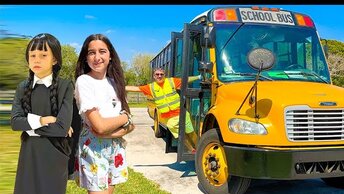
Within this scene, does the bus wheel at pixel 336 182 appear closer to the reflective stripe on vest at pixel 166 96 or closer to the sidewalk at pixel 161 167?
the sidewalk at pixel 161 167

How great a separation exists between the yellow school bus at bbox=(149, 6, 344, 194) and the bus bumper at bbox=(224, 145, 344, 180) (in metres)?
0.01

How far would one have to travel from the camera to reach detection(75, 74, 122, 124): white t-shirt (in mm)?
2400

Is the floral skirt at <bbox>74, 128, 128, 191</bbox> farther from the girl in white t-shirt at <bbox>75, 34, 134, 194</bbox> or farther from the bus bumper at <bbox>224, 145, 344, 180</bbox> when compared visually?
the bus bumper at <bbox>224, 145, 344, 180</bbox>

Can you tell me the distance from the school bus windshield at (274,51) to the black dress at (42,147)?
125 inches

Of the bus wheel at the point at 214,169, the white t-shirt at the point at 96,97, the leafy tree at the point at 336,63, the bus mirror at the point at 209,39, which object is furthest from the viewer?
the leafy tree at the point at 336,63

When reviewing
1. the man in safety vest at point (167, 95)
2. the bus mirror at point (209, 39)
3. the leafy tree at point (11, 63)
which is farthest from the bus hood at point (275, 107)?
the leafy tree at point (11, 63)

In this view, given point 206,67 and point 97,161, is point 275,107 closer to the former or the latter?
point 206,67

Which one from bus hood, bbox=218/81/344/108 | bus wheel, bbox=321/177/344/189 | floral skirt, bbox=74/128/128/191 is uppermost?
bus hood, bbox=218/81/344/108

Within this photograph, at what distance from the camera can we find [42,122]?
215 cm

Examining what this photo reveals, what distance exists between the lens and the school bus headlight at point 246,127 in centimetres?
412

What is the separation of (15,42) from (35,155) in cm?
420

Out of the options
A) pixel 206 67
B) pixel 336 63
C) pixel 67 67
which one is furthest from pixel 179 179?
pixel 336 63

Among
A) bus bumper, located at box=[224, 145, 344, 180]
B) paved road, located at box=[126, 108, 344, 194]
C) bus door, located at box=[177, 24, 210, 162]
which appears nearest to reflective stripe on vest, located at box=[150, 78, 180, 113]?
paved road, located at box=[126, 108, 344, 194]

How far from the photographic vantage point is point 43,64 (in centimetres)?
223
